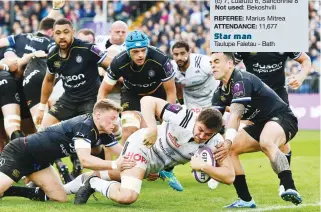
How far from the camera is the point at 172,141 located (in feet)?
31.8

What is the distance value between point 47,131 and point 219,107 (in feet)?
7.00

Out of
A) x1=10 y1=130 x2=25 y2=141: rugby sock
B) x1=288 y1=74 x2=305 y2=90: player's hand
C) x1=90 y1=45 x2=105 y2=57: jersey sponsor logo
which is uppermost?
x1=90 y1=45 x2=105 y2=57: jersey sponsor logo

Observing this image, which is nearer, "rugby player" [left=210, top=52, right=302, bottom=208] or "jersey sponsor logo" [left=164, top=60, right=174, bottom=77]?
"rugby player" [left=210, top=52, right=302, bottom=208]

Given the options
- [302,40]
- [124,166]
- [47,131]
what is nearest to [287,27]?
[302,40]

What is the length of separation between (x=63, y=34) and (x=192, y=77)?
2.37 meters

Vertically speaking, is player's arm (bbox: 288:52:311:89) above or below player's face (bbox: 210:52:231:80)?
below

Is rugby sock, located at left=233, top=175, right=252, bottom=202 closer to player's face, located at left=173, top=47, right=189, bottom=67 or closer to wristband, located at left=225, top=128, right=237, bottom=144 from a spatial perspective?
wristband, located at left=225, top=128, right=237, bottom=144

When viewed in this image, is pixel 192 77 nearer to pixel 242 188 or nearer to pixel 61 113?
pixel 61 113

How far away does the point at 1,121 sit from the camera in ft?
43.8

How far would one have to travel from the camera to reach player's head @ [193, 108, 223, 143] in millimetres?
8922

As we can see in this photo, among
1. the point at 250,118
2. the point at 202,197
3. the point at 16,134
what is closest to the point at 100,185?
the point at 202,197

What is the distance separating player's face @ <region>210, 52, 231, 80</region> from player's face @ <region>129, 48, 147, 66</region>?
1.96 m

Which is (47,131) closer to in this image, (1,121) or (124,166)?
(124,166)

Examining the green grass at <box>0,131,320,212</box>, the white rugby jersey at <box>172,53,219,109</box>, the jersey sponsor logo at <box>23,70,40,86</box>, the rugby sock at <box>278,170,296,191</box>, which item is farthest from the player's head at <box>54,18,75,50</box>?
the rugby sock at <box>278,170,296,191</box>
